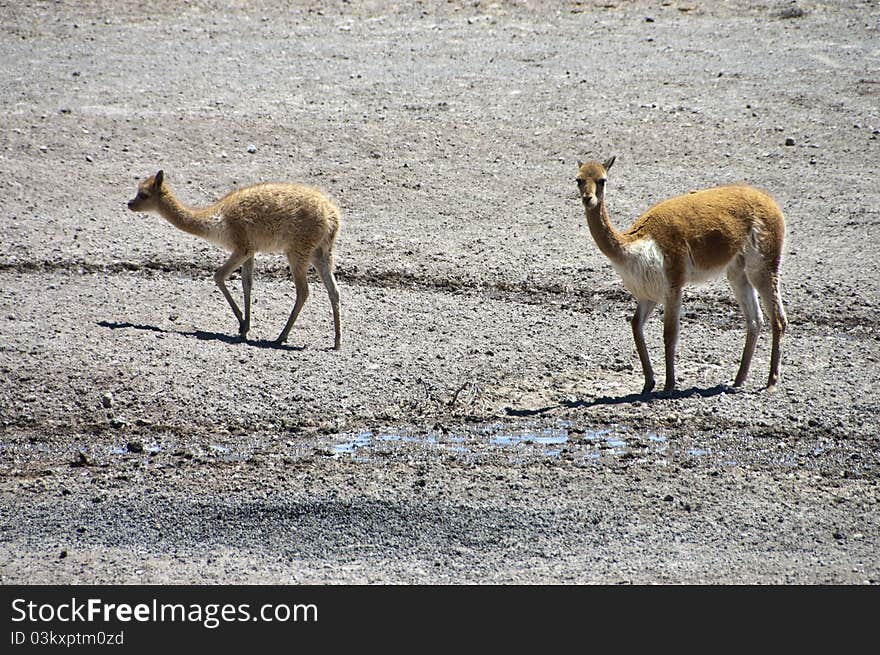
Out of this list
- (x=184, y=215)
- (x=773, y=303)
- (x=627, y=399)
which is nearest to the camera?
(x=627, y=399)

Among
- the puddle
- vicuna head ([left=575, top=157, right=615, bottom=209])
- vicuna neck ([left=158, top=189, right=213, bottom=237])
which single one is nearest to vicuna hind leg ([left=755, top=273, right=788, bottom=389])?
vicuna head ([left=575, top=157, right=615, bottom=209])

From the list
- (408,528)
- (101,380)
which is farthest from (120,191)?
(408,528)

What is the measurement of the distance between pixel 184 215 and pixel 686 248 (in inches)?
207

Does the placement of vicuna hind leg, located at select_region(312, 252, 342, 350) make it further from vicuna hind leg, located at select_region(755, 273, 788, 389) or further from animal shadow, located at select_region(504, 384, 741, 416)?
vicuna hind leg, located at select_region(755, 273, 788, 389)

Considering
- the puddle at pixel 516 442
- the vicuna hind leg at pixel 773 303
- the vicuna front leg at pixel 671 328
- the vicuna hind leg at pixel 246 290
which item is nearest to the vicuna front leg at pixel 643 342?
the vicuna front leg at pixel 671 328

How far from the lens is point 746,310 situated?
11375 mm

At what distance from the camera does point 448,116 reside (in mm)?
18516

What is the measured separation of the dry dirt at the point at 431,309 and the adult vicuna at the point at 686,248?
557 mm

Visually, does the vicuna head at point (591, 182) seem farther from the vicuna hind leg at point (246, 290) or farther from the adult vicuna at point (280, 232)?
the vicuna hind leg at point (246, 290)

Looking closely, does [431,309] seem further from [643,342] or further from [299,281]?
[643,342]

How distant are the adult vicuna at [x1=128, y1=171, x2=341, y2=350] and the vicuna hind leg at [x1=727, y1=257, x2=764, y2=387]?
377 cm

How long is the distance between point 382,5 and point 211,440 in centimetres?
1408

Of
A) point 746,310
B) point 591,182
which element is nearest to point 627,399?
point 746,310

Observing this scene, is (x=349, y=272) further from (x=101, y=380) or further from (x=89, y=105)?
(x=89, y=105)
